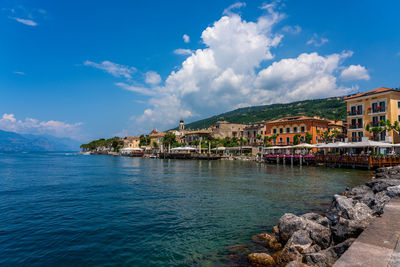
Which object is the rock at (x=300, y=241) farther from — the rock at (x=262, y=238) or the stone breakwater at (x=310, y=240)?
the rock at (x=262, y=238)

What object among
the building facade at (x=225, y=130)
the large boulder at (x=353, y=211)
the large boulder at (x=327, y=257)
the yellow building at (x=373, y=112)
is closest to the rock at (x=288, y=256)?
the large boulder at (x=327, y=257)

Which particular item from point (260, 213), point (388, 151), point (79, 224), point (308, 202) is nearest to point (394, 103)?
point (388, 151)

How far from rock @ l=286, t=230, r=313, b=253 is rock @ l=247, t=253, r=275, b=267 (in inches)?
29.9

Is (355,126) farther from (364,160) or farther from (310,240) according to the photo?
(310,240)

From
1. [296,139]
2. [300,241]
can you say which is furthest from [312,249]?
[296,139]

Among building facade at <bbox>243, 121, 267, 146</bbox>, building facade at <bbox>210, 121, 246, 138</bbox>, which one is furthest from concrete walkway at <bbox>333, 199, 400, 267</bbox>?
building facade at <bbox>210, 121, 246, 138</bbox>

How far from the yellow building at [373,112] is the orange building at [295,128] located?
43.9 feet

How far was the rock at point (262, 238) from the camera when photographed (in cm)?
870

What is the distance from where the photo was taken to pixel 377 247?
495 centimetres

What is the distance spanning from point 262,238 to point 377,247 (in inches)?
179

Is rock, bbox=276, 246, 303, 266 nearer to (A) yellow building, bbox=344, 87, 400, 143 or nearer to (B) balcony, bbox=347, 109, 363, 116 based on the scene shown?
(A) yellow building, bbox=344, 87, 400, 143

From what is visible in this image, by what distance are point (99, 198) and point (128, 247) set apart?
8.85 metres

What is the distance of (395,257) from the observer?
4.43 m

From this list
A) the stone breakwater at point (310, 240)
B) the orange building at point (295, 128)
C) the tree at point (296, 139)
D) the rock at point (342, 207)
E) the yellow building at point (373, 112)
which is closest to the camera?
the stone breakwater at point (310, 240)
